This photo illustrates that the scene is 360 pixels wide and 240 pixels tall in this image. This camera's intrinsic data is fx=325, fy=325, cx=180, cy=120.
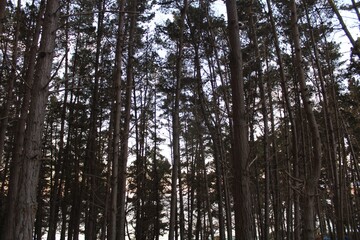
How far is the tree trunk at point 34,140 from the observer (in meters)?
3.49

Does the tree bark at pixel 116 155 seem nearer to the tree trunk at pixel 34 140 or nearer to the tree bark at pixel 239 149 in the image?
the tree trunk at pixel 34 140

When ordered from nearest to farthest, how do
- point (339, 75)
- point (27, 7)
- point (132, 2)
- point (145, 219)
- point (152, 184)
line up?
point (132, 2) → point (27, 7) → point (339, 75) → point (145, 219) → point (152, 184)

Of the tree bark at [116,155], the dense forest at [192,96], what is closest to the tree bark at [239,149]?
the dense forest at [192,96]

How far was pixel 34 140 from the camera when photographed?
12.1 ft

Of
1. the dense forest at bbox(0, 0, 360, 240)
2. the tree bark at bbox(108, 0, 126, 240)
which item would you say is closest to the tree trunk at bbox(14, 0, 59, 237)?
the dense forest at bbox(0, 0, 360, 240)

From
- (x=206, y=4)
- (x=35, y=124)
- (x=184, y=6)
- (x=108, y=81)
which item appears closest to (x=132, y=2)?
(x=184, y=6)

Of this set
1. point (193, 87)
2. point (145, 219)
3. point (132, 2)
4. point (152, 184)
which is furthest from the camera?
point (152, 184)

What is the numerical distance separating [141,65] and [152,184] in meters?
12.1

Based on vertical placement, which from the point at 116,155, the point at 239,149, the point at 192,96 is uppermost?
the point at 192,96

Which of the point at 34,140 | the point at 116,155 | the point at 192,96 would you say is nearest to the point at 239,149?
the point at 34,140

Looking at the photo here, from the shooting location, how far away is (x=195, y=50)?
502 inches

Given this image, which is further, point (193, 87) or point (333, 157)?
point (193, 87)

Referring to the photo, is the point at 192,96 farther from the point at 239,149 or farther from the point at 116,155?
the point at 239,149

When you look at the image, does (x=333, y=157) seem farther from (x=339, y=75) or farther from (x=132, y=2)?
(x=132, y=2)
